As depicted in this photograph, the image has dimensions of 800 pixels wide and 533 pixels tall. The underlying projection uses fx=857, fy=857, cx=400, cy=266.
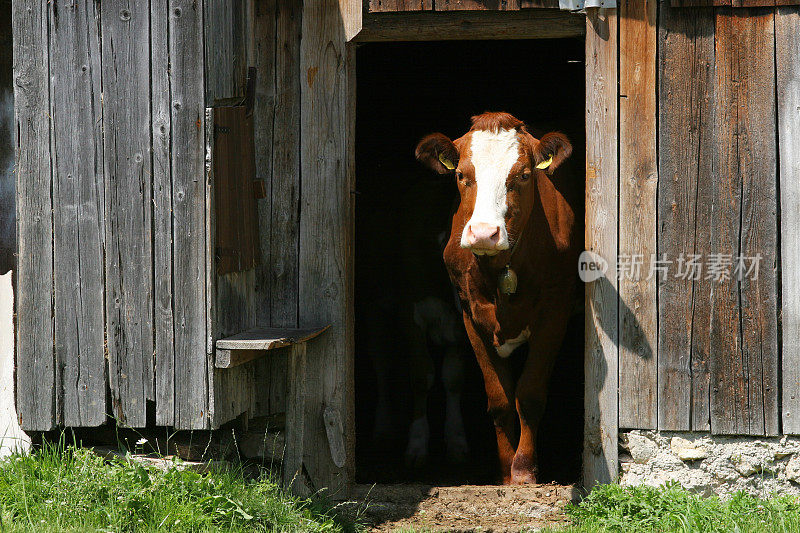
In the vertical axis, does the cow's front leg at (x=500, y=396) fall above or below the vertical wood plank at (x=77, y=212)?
below

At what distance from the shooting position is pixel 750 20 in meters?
4.94

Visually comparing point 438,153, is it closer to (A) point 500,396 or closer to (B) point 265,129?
(B) point 265,129

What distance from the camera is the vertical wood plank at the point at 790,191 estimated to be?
193 inches

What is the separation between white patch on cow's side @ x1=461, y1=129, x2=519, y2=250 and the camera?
5.02m

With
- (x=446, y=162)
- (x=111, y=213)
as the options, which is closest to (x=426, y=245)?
(x=446, y=162)

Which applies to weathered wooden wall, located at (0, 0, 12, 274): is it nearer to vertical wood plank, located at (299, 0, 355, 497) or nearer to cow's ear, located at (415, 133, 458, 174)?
vertical wood plank, located at (299, 0, 355, 497)

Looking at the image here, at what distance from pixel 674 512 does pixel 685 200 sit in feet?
5.79

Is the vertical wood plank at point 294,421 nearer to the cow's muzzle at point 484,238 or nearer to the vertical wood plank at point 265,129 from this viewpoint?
the vertical wood plank at point 265,129

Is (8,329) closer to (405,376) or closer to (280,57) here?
(280,57)

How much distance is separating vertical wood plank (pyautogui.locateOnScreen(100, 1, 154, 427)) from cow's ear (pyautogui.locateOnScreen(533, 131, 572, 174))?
2524 mm

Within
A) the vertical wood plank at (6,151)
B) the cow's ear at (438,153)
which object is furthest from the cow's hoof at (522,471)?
the vertical wood plank at (6,151)

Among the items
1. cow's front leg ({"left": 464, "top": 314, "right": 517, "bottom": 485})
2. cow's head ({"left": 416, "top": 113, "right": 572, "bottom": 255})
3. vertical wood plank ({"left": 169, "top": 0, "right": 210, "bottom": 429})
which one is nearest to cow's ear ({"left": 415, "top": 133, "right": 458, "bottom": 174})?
cow's head ({"left": 416, "top": 113, "right": 572, "bottom": 255})

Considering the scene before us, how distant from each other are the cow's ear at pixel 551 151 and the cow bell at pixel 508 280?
28.1 inches

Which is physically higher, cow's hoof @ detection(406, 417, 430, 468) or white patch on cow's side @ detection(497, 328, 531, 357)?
white patch on cow's side @ detection(497, 328, 531, 357)
